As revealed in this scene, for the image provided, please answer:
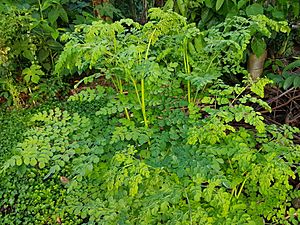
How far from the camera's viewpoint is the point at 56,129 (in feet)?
4.36

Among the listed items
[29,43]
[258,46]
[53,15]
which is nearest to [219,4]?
[258,46]

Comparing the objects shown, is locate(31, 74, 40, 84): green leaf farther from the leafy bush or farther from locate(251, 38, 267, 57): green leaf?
locate(251, 38, 267, 57): green leaf

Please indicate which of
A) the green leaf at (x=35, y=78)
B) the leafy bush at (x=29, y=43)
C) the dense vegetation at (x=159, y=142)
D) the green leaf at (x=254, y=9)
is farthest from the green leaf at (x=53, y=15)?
the green leaf at (x=254, y=9)

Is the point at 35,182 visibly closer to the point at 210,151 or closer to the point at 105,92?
the point at 105,92

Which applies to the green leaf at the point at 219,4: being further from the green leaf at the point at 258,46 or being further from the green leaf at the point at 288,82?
the green leaf at the point at 288,82

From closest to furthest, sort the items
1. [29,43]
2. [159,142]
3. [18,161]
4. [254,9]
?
[18,161] < [159,142] < [254,9] < [29,43]

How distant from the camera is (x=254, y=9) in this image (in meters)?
1.82

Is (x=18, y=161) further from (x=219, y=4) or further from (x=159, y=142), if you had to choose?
(x=219, y=4)

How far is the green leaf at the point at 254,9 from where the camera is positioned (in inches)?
71.1

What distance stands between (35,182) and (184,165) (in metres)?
0.86

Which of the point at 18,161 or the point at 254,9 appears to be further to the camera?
the point at 254,9

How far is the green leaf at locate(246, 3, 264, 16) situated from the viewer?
5.92ft

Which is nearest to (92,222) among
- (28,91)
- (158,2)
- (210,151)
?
(210,151)

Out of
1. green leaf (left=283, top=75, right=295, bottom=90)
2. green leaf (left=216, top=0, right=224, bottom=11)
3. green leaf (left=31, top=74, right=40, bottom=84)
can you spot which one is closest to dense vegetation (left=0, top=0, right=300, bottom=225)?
green leaf (left=283, top=75, right=295, bottom=90)
